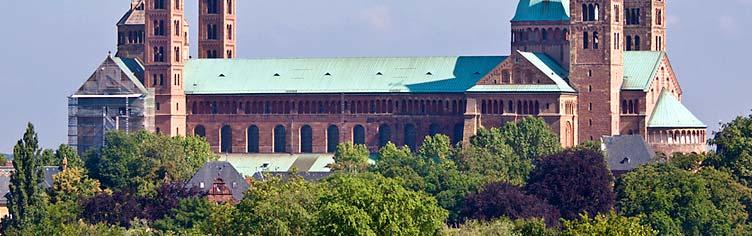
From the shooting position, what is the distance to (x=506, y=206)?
15950cm

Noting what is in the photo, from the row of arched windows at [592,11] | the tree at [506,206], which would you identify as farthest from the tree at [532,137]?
the tree at [506,206]

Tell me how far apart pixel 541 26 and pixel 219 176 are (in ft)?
94.5

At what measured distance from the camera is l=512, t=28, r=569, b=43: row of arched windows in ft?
648

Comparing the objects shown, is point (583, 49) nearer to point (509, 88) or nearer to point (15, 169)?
point (509, 88)

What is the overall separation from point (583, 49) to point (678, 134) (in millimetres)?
7705

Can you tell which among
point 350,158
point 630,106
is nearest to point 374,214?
point 350,158

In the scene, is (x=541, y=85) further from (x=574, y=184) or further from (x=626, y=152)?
(x=574, y=184)

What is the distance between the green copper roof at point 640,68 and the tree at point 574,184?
23.0m

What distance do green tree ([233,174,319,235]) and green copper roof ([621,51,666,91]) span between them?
1940 inches

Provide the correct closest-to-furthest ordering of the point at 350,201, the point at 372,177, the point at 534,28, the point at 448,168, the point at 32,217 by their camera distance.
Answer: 1. the point at 350,201
2. the point at 32,217
3. the point at 372,177
4. the point at 448,168
5. the point at 534,28

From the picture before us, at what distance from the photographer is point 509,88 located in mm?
191750

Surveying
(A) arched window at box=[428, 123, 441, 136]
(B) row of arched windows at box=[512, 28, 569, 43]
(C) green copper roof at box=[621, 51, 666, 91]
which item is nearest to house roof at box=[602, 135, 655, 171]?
(C) green copper roof at box=[621, 51, 666, 91]

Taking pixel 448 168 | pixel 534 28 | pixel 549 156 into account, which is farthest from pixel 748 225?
pixel 534 28

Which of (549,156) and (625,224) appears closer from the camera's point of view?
(625,224)
